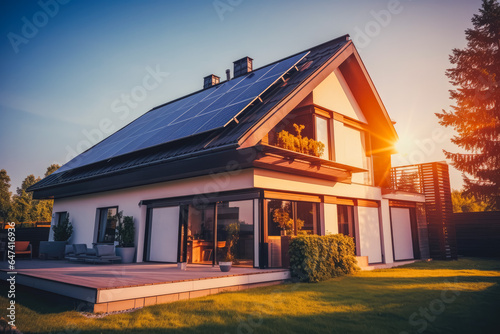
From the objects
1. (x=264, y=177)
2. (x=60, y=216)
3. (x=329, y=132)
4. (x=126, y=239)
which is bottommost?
(x=126, y=239)

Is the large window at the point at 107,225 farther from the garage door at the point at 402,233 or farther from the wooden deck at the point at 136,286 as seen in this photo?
the garage door at the point at 402,233

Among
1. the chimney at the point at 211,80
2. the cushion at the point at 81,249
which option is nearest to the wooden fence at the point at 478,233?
the chimney at the point at 211,80

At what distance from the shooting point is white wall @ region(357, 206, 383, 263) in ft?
44.6

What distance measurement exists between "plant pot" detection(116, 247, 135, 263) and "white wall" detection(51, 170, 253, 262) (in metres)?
0.34

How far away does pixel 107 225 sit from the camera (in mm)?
15164

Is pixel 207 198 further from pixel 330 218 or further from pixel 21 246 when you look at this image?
pixel 21 246

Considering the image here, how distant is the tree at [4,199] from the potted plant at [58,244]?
31.0m

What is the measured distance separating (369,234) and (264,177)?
265 inches

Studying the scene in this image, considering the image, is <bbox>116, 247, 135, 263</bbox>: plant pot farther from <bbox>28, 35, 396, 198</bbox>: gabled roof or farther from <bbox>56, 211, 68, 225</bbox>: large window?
<bbox>56, 211, 68, 225</bbox>: large window

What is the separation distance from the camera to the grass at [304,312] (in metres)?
5.02

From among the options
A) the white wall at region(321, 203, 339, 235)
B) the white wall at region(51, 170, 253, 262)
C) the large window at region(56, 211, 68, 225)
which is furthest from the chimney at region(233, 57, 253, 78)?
the large window at region(56, 211, 68, 225)

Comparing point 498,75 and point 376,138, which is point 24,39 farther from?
point 498,75

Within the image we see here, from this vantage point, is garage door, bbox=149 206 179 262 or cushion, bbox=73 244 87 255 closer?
garage door, bbox=149 206 179 262

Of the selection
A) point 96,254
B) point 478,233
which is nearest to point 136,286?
point 96,254
